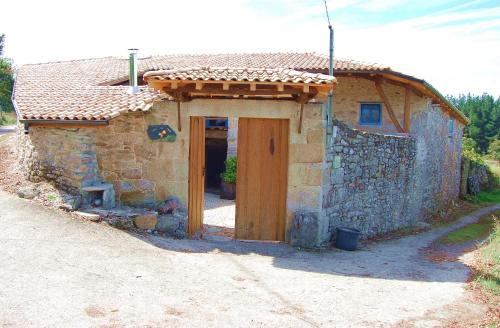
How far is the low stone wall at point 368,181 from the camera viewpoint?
8.91 m

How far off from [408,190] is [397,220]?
1.01 meters

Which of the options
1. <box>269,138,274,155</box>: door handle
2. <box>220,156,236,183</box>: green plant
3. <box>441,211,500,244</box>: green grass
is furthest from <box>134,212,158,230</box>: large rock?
<box>441,211,500,244</box>: green grass

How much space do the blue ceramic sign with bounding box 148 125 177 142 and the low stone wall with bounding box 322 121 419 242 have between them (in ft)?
9.44

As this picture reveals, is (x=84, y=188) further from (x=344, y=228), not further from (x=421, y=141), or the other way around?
A: (x=421, y=141)

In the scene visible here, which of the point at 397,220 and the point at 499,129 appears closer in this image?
the point at 397,220

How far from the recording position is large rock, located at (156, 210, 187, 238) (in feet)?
27.2

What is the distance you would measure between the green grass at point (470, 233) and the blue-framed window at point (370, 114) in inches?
142

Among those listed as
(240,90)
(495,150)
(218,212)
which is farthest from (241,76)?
(495,150)

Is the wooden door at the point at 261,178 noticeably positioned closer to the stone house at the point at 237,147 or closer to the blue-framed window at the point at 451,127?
the stone house at the point at 237,147

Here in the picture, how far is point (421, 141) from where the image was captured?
13.2 m

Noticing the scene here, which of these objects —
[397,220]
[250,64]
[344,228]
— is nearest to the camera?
[344,228]

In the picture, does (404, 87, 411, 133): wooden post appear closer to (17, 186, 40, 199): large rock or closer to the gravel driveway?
the gravel driveway

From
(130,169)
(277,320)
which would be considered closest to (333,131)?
(130,169)

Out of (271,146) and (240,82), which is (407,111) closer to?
(271,146)
